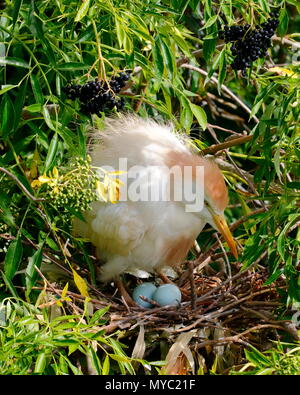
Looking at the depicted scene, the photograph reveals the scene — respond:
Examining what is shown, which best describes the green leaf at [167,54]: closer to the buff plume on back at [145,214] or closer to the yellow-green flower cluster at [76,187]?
the yellow-green flower cluster at [76,187]

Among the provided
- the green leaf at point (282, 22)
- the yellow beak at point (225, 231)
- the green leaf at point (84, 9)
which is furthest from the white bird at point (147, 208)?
the green leaf at point (84, 9)

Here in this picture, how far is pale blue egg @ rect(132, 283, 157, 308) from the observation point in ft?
12.9

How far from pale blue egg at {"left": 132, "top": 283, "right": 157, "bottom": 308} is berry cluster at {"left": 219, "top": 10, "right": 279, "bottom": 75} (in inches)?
49.7

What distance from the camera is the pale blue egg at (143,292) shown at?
155 inches

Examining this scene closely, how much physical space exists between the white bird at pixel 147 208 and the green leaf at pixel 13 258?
679 millimetres

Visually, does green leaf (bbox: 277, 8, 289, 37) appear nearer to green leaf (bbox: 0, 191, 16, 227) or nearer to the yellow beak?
the yellow beak

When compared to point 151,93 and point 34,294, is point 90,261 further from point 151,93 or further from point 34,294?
point 151,93

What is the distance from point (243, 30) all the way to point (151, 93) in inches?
23.3

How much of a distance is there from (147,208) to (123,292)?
0.45 meters

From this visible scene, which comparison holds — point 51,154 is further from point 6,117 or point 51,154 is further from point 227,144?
point 227,144

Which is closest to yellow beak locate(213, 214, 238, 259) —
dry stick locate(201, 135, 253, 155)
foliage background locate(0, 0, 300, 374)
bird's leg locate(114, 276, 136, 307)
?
foliage background locate(0, 0, 300, 374)

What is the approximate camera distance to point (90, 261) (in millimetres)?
3842
